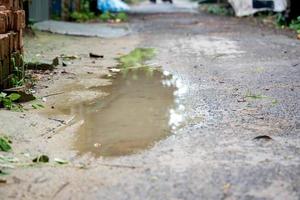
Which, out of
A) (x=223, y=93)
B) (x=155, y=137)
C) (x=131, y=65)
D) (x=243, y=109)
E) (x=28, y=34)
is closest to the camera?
(x=155, y=137)

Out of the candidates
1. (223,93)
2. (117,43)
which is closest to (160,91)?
(223,93)

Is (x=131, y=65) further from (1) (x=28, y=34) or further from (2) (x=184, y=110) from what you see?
(1) (x=28, y=34)

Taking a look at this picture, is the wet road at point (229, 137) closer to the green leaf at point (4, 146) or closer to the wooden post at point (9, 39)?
the green leaf at point (4, 146)

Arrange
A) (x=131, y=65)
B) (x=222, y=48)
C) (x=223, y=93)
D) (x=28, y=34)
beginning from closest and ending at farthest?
(x=223, y=93) → (x=131, y=65) → (x=222, y=48) → (x=28, y=34)

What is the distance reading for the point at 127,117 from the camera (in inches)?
182

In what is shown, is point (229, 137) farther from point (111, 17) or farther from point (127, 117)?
point (111, 17)

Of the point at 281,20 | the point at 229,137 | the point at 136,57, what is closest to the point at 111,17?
the point at 281,20

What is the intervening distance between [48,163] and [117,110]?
1551 mm

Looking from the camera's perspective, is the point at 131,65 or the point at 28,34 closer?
the point at 131,65

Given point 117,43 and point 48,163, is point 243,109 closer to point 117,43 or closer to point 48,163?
→ point 48,163

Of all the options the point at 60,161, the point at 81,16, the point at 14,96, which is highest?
the point at 81,16

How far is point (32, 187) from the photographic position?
9.91 feet

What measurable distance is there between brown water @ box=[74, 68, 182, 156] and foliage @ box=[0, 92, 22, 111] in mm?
605

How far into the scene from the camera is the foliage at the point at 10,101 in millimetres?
4679
